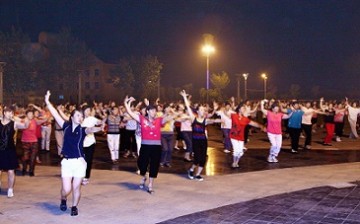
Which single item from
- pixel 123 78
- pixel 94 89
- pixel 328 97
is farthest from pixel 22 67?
pixel 328 97

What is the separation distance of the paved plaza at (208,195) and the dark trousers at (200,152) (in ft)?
1.54

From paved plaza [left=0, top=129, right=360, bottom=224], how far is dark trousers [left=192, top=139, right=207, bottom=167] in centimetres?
47

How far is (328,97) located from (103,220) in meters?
61.9

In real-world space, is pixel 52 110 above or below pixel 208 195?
above

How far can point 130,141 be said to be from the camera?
14609mm

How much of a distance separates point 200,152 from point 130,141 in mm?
4958

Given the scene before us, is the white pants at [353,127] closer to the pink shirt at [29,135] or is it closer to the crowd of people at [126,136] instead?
the crowd of people at [126,136]

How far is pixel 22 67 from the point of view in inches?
1997

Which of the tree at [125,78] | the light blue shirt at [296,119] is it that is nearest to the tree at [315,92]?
A: the tree at [125,78]

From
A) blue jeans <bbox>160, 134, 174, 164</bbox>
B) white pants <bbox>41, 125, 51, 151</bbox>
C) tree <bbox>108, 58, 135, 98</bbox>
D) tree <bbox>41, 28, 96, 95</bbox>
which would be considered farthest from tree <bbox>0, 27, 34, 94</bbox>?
blue jeans <bbox>160, 134, 174, 164</bbox>

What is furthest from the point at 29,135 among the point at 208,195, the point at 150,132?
the point at 208,195

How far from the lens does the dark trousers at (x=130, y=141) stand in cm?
1421

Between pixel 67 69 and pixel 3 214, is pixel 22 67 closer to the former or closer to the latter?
pixel 67 69

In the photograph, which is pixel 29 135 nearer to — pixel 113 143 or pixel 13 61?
pixel 113 143
